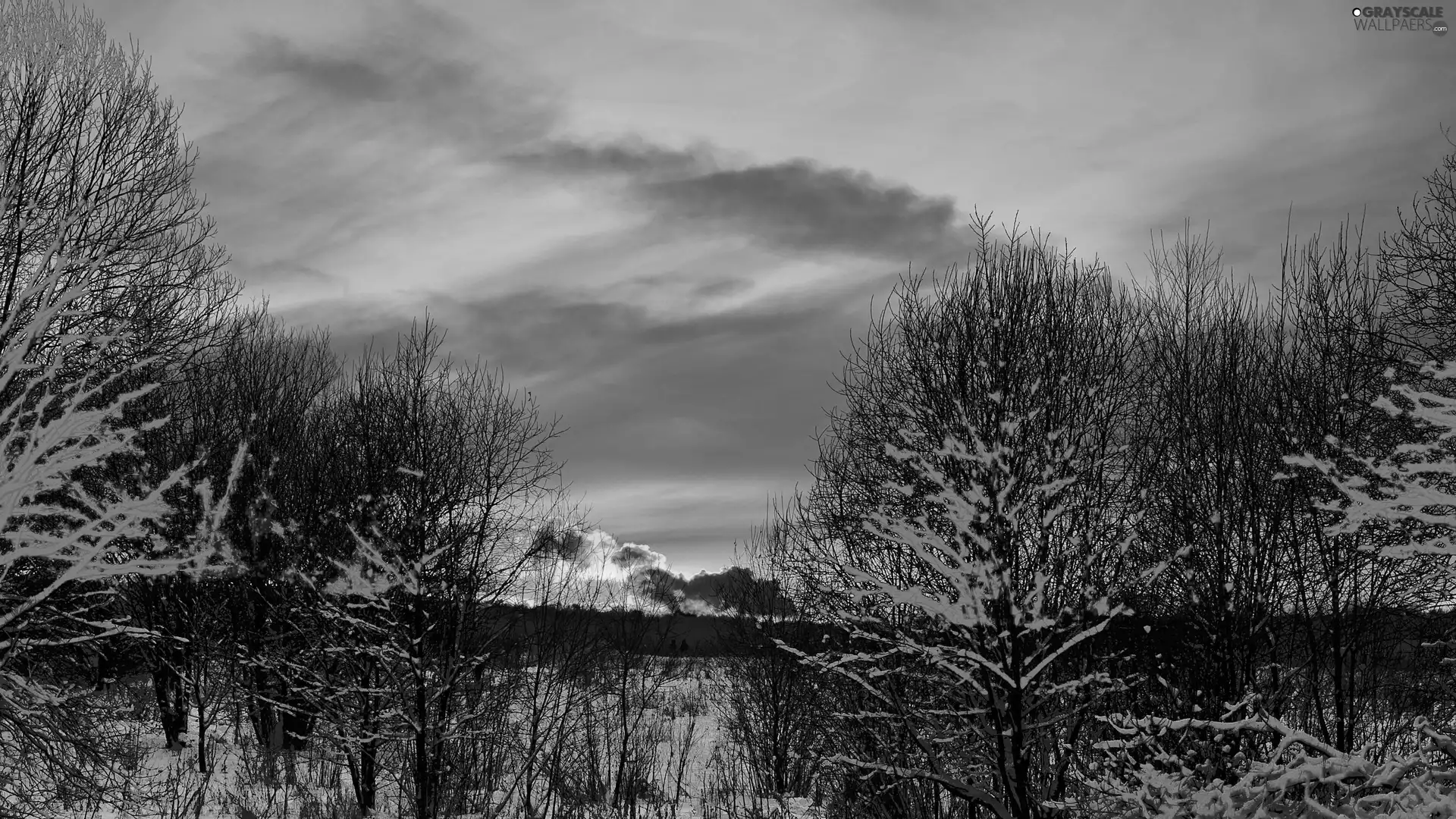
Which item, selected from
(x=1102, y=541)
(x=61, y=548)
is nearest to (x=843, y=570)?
(x=1102, y=541)

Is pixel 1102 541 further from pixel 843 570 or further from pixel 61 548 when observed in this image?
pixel 61 548

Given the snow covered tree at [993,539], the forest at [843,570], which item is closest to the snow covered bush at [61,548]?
the forest at [843,570]

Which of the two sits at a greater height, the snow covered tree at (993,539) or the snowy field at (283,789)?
the snow covered tree at (993,539)

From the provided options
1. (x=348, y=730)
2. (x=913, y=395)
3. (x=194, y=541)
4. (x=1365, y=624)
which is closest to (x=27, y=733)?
(x=348, y=730)

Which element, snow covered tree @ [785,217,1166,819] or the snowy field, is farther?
the snowy field

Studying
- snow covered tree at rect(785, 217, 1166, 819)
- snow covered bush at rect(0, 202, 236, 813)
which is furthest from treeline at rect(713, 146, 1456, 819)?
snow covered bush at rect(0, 202, 236, 813)

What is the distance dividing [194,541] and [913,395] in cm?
1381

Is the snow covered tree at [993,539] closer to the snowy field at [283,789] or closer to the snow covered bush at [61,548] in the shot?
the snowy field at [283,789]

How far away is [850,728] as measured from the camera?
13211 millimetres

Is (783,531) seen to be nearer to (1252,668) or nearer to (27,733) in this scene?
(1252,668)

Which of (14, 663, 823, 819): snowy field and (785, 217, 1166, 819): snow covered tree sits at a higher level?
(785, 217, 1166, 819): snow covered tree

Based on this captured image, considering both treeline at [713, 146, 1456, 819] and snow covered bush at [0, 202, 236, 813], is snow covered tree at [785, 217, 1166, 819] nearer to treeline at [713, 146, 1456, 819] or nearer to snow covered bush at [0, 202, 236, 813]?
treeline at [713, 146, 1456, 819]

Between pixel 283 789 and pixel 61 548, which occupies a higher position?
pixel 61 548

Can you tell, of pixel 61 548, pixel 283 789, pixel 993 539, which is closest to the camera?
pixel 61 548
